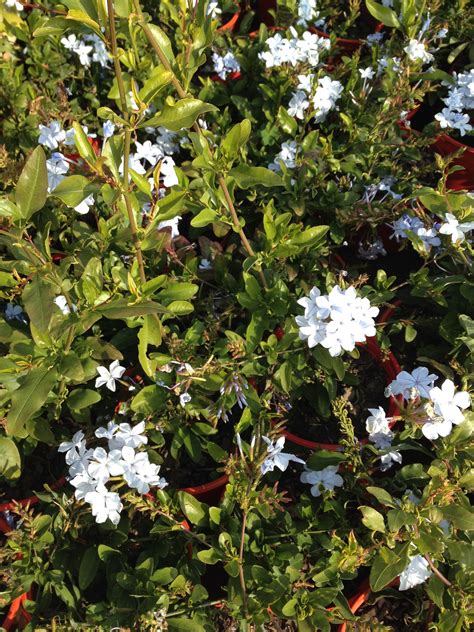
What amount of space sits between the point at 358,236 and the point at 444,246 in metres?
0.46

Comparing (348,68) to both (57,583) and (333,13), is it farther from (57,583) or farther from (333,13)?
(57,583)

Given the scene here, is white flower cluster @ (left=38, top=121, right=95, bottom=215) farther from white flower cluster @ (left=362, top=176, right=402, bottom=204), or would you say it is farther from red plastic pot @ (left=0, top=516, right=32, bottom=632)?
red plastic pot @ (left=0, top=516, right=32, bottom=632)

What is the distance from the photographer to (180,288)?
1496 millimetres

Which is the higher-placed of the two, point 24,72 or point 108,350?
point 24,72

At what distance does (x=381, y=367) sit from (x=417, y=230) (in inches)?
17.0

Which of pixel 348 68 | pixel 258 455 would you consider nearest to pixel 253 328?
pixel 258 455

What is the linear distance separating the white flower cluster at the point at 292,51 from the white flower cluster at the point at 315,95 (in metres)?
0.09

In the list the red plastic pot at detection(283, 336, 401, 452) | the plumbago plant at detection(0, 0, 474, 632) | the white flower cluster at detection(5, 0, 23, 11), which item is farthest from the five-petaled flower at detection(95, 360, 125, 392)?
the white flower cluster at detection(5, 0, 23, 11)

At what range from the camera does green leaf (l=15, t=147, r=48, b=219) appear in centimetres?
124

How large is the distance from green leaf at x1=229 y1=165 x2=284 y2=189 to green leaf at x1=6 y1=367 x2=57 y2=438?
2.14 ft

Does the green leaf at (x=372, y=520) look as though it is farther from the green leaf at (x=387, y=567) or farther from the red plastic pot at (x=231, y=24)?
the red plastic pot at (x=231, y=24)

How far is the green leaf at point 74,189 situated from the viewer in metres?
1.24

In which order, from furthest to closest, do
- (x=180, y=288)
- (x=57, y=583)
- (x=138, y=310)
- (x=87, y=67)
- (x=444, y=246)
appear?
1. (x=87, y=67)
2. (x=444, y=246)
3. (x=180, y=288)
4. (x=57, y=583)
5. (x=138, y=310)

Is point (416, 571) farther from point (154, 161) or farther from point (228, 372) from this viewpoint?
point (154, 161)
